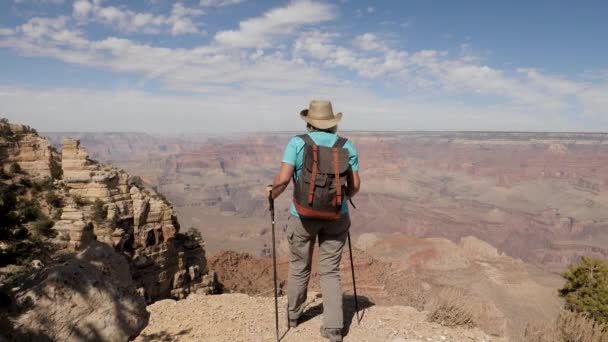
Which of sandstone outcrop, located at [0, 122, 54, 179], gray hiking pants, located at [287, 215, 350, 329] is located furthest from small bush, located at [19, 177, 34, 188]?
gray hiking pants, located at [287, 215, 350, 329]

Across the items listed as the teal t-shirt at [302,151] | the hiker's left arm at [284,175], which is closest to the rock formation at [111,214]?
the hiker's left arm at [284,175]

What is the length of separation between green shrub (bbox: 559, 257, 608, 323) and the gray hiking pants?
→ 15.3 m

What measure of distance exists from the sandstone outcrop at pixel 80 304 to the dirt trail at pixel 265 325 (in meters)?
1.20

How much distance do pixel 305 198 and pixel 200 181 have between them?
195226 millimetres

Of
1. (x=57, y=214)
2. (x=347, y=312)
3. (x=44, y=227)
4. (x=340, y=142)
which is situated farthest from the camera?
(x=57, y=214)

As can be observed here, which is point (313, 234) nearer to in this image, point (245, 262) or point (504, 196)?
point (245, 262)

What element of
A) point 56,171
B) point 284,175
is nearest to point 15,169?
point 56,171

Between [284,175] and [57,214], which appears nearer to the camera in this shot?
[284,175]

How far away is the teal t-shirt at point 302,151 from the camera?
402 cm

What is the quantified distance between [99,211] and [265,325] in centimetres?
829

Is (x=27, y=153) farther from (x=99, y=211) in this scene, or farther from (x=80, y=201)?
(x=99, y=211)

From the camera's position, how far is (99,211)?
36.8 feet

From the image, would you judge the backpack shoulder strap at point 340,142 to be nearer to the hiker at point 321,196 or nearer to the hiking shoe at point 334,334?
the hiker at point 321,196

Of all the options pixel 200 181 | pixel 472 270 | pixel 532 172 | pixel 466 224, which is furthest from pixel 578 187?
pixel 200 181
